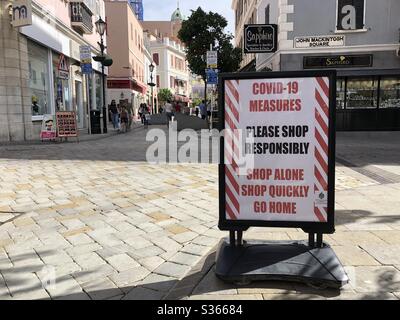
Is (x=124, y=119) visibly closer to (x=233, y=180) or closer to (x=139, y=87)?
(x=233, y=180)

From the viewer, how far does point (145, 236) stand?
15.1 feet

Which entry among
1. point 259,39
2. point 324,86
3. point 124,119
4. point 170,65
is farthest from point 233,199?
point 170,65

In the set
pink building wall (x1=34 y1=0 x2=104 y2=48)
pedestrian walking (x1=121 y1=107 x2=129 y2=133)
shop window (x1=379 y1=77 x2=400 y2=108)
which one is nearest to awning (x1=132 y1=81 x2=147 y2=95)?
pedestrian walking (x1=121 y1=107 x2=129 y2=133)

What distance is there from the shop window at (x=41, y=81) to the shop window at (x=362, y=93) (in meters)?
12.7

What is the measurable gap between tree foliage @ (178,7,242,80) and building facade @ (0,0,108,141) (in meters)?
7.03

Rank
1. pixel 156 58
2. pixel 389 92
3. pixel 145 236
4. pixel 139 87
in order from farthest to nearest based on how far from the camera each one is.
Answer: pixel 156 58 < pixel 139 87 < pixel 389 92 < pixel 145 236

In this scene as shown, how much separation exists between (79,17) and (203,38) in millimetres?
A: 9681

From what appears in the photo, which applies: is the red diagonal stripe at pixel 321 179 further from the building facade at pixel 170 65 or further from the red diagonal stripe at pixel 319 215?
the building facade at pixel 170 65

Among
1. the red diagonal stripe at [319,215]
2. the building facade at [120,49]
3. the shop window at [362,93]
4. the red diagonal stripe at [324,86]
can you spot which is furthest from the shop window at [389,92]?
the building facade at [120,49]

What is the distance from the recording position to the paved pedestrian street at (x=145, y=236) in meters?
3.29

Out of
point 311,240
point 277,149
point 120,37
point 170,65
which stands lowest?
point 311,240

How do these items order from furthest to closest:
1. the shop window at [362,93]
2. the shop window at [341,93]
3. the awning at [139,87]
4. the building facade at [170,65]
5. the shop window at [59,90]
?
the building facade at [170,65] < the awning at [139,87] < the shop window at [59,90] < the shop window at [341,93] < the shop window at [362,93]

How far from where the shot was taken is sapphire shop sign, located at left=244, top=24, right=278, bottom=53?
11.0 meters
